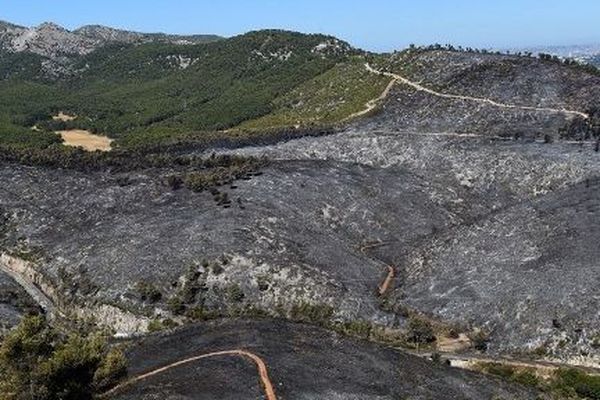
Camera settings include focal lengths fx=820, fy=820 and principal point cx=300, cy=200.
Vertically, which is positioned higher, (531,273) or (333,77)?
(333,77)

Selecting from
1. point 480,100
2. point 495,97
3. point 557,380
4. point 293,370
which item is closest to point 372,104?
point 480,100

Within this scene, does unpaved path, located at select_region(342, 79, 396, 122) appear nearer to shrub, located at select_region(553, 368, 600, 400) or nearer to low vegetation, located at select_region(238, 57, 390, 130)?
low vegetation, located at select_region(238, 57, 390, 130)

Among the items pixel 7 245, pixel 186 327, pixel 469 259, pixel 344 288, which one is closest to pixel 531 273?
pixel 469 259

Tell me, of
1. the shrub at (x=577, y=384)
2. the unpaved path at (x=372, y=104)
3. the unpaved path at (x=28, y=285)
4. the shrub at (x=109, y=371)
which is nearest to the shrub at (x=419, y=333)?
the shrub at (x=577, y=384)

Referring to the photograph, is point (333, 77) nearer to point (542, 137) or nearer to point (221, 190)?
point (542, 137)

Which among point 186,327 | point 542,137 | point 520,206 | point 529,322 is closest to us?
point 186,327

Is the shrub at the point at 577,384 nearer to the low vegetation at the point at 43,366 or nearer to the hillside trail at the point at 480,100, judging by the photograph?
the low vegetation at the point at 43,366

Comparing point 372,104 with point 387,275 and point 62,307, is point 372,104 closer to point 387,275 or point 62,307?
point 387,275
